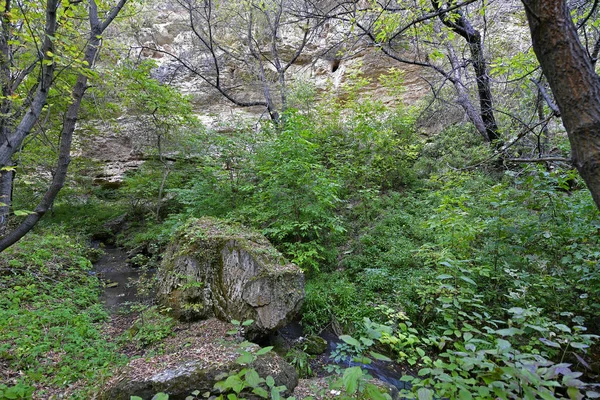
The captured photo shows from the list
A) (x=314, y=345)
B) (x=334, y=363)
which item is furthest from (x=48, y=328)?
(x=334, y=363)

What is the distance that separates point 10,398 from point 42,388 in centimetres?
39

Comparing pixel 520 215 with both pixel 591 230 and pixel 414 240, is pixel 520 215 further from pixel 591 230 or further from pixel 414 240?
pixel 414 240

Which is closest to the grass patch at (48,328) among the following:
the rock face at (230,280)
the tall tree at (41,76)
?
the rock face at (230,280)

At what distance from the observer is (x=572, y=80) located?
1.40 meters

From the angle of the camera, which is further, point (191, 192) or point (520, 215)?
point (191, 192)

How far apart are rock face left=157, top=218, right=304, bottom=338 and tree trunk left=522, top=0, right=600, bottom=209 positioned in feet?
12.2

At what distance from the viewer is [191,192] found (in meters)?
7.63

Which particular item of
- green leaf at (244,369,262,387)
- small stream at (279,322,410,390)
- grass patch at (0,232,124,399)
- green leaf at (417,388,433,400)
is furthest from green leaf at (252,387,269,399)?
grass patch at (0,232,124,399)

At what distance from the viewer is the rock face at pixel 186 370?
2.87 m

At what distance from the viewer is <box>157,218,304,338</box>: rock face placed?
4.24 metres

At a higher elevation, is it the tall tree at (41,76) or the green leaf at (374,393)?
the tall tree at (41,76)

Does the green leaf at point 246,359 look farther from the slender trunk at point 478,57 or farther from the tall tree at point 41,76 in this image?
the slender trunk at point 478,57

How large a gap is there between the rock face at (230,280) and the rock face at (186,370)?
1.92 feet

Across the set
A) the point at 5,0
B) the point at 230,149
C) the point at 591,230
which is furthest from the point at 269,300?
the point at 230,149
